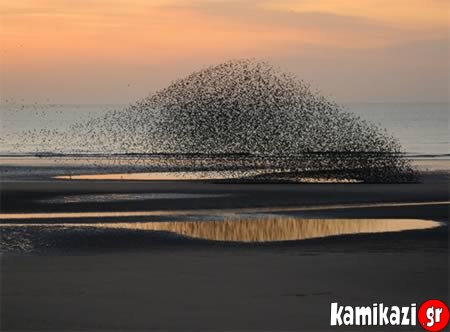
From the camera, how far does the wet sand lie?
14.4m

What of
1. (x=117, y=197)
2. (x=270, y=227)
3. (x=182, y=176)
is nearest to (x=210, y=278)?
(x=270, y=227)

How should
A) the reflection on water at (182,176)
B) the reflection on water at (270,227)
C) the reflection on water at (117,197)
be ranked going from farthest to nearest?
1. the reflection on water at (182,176)
2. the reflection on water at (117,197)
3. the reflection on water at (270,227)

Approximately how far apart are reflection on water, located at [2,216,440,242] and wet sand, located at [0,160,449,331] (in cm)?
63

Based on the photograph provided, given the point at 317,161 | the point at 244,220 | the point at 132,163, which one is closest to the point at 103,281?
the point at 244,220

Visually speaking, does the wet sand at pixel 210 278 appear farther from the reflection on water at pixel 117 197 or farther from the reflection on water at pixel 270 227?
the reflection on water at pixel 117 197

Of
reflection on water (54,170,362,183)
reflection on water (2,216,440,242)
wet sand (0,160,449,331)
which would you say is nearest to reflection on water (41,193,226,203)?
wet sand (0,160,449,331)

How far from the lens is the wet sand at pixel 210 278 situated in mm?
14391

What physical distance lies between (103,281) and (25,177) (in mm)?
24907

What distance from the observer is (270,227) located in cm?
2456

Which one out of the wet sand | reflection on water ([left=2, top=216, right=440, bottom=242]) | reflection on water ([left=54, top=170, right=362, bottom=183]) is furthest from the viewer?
reflection on water ([left=54, top=170, right=362, bottom=183])

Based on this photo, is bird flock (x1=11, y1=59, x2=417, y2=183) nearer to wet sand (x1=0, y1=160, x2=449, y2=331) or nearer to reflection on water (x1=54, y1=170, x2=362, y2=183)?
reflection on water (x1=54, y1=170, x2=362, y2=183)

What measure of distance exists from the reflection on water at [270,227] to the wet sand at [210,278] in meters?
0.63

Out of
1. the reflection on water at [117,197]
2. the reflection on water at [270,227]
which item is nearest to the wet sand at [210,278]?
the reflection on water at [270,227]

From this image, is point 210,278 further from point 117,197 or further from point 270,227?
point 117,197
